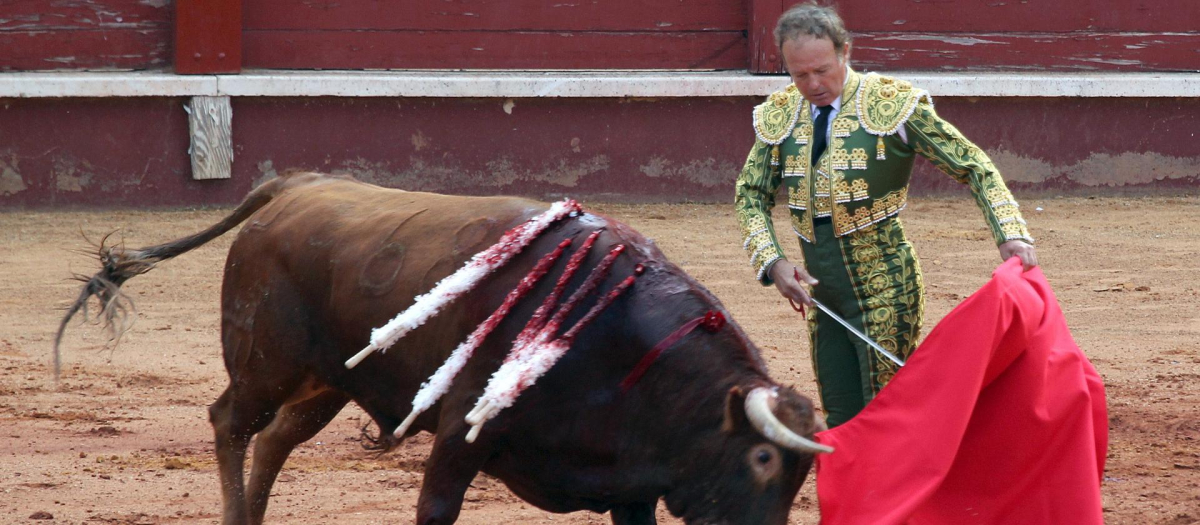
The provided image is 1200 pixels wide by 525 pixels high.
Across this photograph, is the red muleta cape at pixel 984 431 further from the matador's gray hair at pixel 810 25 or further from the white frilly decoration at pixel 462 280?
A: the white frilly decoration at pixel 462 280

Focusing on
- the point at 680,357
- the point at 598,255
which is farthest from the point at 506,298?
the point at 680,357

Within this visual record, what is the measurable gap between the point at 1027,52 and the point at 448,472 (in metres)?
7.75

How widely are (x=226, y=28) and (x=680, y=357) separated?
6.36 meters

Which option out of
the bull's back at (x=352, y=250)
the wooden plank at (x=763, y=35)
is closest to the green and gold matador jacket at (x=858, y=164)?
the bull's back at (x=352, y=250)

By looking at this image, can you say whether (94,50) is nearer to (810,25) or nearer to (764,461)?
(810,25)

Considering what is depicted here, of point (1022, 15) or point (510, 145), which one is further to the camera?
point (1022, 15)

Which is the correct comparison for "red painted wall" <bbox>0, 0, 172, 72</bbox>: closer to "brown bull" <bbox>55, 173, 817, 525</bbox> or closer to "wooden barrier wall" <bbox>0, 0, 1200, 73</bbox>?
"wooden barrier wall" <bbox>0, 0, 1200, 73</bbox>

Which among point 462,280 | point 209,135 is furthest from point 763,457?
point 209,135

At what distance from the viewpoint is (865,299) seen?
3.09m

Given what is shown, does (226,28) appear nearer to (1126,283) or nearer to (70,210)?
(70,210)

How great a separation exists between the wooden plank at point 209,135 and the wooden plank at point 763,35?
3.38 metres

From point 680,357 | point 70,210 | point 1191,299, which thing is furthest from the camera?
point 70,210

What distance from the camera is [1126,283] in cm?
689

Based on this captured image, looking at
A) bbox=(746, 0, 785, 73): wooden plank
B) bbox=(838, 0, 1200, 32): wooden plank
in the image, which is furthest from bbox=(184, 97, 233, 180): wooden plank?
bbox=(838, 0, 1200, 32): wooden plank
